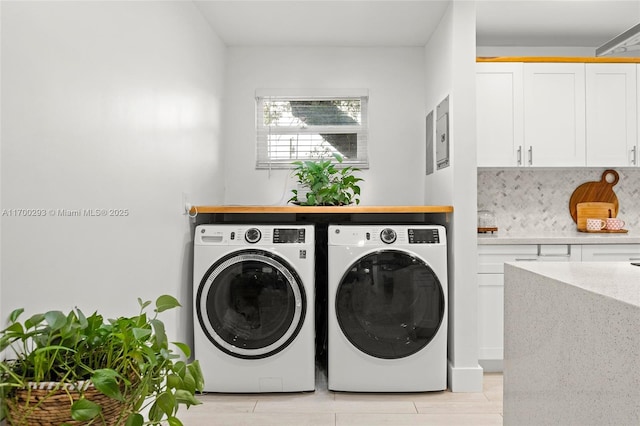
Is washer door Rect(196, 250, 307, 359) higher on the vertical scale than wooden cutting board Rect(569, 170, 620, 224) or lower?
lower

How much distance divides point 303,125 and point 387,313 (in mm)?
1706

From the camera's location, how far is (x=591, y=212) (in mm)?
3514

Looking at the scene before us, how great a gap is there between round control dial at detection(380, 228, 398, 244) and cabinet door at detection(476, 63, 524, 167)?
100 centimetres

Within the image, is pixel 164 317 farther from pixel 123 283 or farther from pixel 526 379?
pixel 526 379

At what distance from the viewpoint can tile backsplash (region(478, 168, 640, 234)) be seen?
3568mm

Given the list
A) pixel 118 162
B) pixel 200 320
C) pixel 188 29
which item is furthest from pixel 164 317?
pixel 188 29

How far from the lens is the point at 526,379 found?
1334mm

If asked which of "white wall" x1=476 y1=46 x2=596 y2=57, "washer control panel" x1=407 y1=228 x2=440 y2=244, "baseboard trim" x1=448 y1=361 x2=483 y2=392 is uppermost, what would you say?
"white wall" x1=476 y1=46 x2=596 y2=57

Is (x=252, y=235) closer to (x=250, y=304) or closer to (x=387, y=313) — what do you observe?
(x=250, y=304)

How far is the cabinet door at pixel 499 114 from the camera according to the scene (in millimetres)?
3213

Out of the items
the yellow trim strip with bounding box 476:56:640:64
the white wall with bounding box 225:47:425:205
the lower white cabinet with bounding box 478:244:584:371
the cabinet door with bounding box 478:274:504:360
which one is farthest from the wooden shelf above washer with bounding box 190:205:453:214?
the yellow trim strip with bounding box 476:56:640:64

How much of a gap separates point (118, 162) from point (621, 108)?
3.24 m

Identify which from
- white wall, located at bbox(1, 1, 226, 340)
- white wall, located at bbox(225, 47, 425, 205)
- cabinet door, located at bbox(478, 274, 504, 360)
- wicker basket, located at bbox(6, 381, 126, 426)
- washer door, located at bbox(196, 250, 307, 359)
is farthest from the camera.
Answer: white wall, located at bbox(225, 47, 425, 205)

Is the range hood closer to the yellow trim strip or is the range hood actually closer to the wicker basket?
the wicker basket
